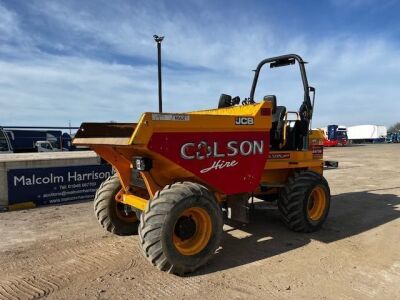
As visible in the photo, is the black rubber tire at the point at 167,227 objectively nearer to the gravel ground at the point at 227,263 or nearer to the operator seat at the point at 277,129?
the gravel ground at the point at 227,263

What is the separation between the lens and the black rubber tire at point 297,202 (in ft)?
20.5

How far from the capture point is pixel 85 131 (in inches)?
221

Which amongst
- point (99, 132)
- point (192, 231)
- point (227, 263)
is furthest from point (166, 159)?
point (227, 263)

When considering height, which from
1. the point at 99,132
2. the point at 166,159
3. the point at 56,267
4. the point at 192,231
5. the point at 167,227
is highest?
the point at 99,132

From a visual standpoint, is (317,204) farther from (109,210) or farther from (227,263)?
(109,210)

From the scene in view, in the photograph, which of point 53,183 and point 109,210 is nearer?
point 109,210

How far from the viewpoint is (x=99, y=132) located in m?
5.69

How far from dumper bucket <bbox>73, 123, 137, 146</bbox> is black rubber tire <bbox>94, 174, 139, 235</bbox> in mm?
892

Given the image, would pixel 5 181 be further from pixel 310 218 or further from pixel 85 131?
pixel 310 218

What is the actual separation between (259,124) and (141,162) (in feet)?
5.86

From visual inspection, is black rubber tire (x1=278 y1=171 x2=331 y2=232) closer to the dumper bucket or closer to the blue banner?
the dumper bucket

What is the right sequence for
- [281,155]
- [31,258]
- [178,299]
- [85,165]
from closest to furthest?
[178,299]
[31,258]
[281,155]
[85,165]

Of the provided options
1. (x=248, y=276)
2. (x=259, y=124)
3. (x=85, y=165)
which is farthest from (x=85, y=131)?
(x=85, y=165)

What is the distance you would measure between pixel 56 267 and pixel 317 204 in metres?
4.11
